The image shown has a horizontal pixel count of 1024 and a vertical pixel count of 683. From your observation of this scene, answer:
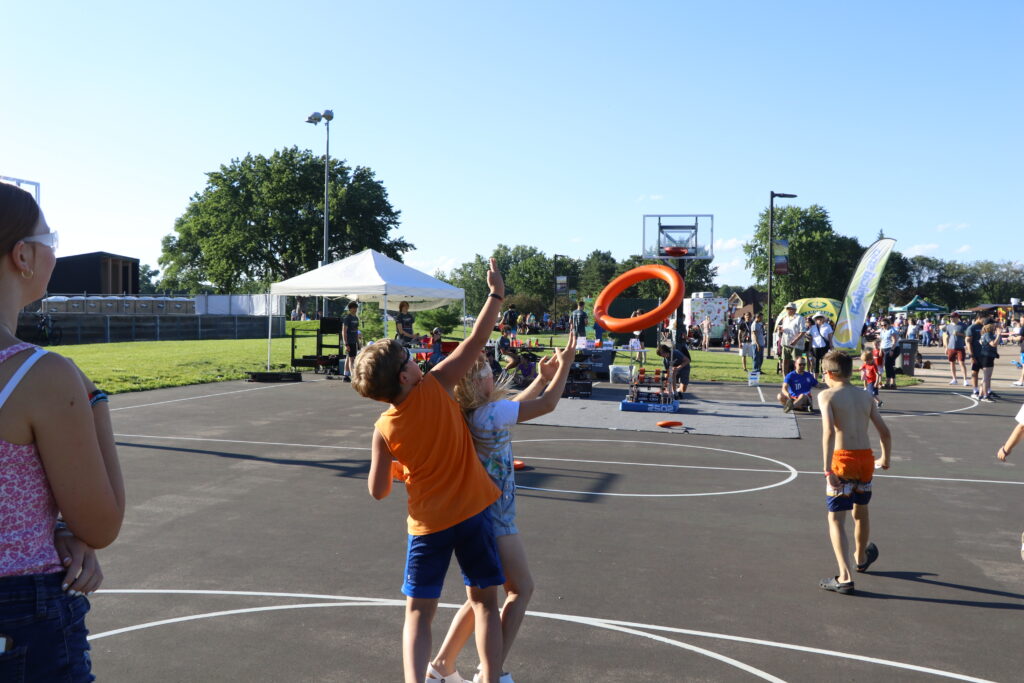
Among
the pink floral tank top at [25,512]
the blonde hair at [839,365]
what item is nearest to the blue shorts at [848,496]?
the blonde hair at [839,365]

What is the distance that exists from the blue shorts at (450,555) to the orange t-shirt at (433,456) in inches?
1.6

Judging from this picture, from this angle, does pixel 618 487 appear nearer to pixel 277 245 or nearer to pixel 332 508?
pixel 332 508

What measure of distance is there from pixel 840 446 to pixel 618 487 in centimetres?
327

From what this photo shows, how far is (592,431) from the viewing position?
1272 cm

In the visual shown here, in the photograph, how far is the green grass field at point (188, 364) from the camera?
19.5m

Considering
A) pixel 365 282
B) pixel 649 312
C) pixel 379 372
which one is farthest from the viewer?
pixel 365 282

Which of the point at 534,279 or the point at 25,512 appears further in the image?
the point at 534,279

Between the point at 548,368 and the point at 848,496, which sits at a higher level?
the point at 548,368

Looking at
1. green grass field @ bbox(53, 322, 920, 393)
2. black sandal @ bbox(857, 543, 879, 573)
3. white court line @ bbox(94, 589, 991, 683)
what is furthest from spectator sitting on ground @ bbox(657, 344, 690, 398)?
white court line @ bbox(94, 589, 991, 683)

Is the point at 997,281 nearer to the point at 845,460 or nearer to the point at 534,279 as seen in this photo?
the point at 534,279

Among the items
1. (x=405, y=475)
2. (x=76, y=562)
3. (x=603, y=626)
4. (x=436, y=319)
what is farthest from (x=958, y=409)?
(x=436, y=319)

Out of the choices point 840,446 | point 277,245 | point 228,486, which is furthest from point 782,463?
point 277,245

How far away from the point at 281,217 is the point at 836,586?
54971 millimetres

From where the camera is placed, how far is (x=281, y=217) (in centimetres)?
5591
